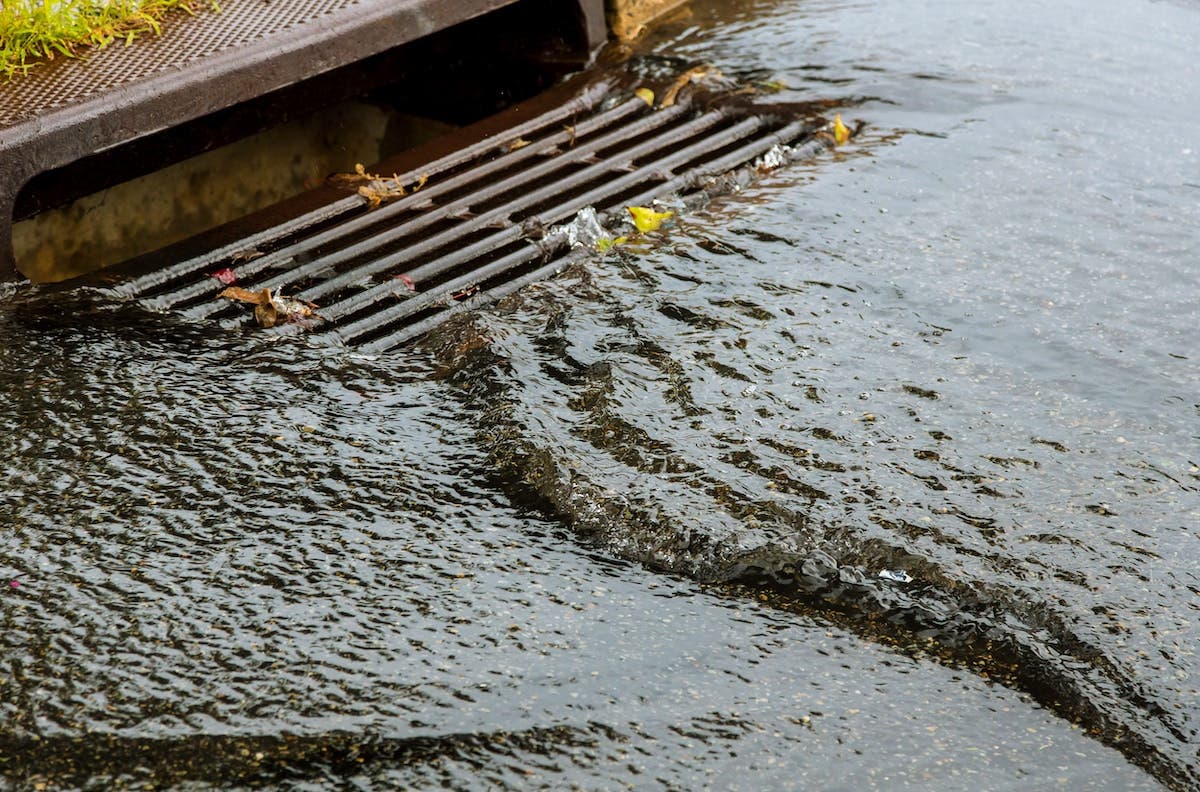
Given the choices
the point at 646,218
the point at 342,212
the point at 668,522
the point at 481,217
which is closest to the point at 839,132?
the point at 646,218

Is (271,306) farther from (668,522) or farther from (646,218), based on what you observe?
(668,522)

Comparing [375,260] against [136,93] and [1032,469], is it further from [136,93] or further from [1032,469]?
[1032,469]

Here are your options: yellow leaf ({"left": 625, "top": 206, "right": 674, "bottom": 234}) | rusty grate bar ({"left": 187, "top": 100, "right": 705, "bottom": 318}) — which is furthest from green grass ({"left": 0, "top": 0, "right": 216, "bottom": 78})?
yellow leaf ({"left": 625, "top": 206, "right": 674, "bottom": 234})

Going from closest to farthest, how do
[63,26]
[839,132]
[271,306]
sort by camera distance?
[271,306], [63,26], [839,132]

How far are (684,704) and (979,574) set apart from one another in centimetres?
64

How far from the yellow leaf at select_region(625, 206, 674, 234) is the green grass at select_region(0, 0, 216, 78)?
5.01ft

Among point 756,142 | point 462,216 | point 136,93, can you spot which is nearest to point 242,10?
point 136,93

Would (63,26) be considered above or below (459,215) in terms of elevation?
above

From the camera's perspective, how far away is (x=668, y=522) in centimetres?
239

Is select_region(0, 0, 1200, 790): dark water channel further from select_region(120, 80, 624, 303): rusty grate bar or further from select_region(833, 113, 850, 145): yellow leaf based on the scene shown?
select_region(833, 113, 850, 145): yellow leaf

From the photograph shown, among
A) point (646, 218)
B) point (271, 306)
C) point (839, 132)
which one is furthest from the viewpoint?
point (839, 132)

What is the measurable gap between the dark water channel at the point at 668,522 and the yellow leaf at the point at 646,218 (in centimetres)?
16

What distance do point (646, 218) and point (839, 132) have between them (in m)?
0.90

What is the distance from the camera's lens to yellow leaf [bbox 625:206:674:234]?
3600 millimetres
